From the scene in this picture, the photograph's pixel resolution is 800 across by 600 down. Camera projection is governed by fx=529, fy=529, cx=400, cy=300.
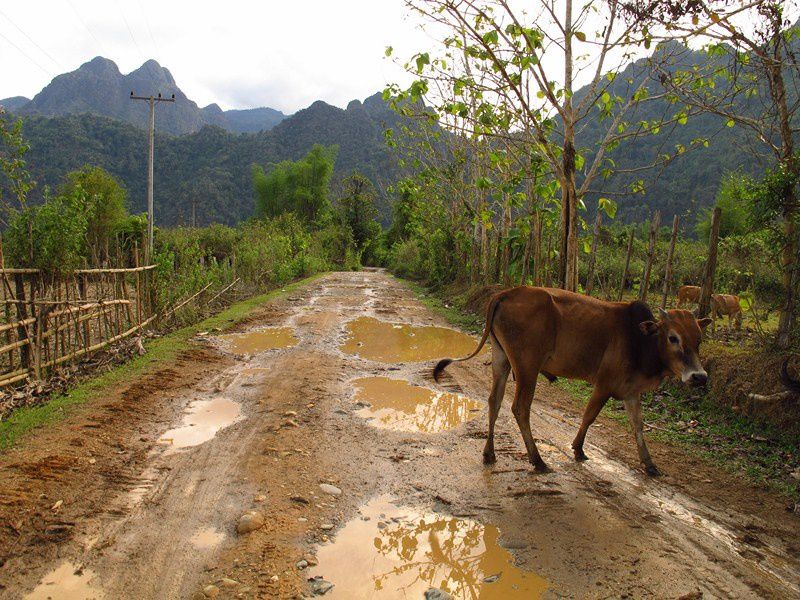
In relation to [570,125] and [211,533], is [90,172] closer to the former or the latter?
[570,125]

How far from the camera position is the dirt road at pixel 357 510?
119 inches

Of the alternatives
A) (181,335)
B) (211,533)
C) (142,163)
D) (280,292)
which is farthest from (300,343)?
(142,163)

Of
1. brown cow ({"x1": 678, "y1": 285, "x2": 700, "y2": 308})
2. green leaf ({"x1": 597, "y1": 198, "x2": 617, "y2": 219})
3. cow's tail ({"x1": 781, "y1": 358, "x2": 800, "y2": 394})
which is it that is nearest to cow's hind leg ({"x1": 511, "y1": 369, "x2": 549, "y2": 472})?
cow's tail ({"x1": 781, "y1": 358, "x2": 800, "y2": 394})

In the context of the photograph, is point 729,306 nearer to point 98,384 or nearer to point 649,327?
point 649,327

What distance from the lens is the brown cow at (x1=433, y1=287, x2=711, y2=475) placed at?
4512 millimetres

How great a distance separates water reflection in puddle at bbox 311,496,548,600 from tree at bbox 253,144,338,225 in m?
50.6

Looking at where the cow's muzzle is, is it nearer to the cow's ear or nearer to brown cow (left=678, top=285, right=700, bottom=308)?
the cow's ear

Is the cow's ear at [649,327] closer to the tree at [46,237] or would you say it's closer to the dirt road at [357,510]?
the dirt road at [357,510]

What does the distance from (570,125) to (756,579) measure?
6581 mm

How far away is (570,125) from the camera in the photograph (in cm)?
805

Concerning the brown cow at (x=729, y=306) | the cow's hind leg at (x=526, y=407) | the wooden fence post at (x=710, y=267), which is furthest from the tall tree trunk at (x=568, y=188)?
the cow's hind leg at (x=526, y=407)

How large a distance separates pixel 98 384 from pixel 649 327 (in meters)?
6.23

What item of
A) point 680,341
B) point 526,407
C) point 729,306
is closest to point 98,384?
point 526,407

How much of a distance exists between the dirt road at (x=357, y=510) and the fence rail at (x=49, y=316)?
1127 mm
